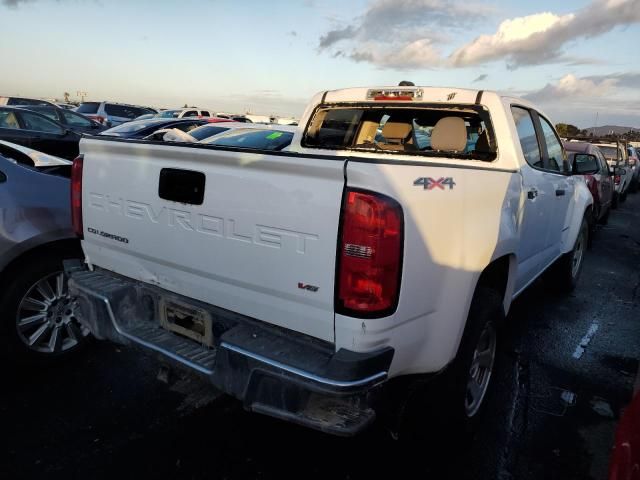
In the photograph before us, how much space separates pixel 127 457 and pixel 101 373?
1.02 metres

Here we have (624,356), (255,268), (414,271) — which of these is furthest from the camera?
(624,356)

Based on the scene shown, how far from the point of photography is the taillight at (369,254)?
6.45 feet

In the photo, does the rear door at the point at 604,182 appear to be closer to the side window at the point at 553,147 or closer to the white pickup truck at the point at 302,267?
the side window at the point at 553,147

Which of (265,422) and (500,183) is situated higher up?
(500,183)

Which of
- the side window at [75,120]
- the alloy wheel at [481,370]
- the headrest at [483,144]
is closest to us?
the alloy wheel at [481,370]

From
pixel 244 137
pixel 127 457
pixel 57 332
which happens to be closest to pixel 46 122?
pixel 244 137

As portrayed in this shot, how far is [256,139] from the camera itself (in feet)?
30.1

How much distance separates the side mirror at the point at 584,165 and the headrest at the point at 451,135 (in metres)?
1.56

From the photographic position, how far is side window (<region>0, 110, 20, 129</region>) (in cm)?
915

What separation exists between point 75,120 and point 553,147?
1207cm

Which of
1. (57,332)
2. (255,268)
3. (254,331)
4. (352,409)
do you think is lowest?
(57,332)

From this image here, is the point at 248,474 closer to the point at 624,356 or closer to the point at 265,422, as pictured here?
the point at 265,422

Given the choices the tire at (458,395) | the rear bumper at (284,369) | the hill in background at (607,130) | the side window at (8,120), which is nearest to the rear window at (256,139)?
the side window at (8,120)

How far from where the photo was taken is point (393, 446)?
9.34 ft
